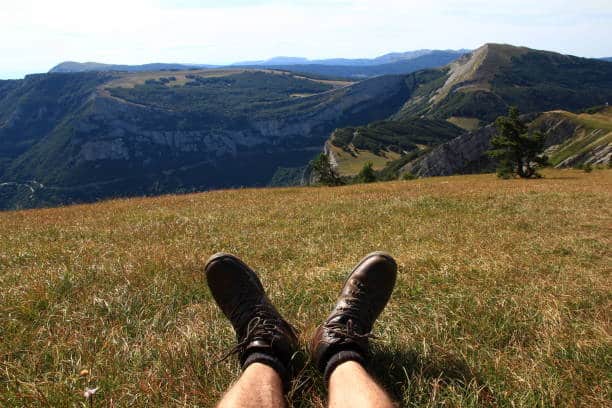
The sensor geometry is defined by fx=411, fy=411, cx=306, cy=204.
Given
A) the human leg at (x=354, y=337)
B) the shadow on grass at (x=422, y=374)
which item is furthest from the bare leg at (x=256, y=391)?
the shadow on grass at (x=422, y=374)

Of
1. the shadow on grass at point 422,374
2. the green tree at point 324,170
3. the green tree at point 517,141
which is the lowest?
the green tree at point 324,170

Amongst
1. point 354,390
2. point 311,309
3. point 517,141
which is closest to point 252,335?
point 354,390

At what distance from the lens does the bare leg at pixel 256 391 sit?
2.76m

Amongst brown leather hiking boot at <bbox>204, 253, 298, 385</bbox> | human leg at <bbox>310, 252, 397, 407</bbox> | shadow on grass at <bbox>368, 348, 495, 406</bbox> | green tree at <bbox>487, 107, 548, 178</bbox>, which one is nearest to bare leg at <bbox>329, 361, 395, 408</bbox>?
human leg at <bbox>310, 252, 397, 407</bbox>

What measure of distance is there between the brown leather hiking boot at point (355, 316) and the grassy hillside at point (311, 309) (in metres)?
0.21

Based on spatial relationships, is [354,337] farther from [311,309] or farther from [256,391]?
[311,309]

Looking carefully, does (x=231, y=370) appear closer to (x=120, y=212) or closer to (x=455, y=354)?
(x=455, y=354)

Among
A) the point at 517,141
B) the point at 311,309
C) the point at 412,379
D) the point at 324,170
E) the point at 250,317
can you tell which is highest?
the point at 250,317

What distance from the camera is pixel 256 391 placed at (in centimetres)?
292

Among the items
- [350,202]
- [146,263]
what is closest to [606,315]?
[146,263]

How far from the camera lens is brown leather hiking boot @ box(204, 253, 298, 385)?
354cm

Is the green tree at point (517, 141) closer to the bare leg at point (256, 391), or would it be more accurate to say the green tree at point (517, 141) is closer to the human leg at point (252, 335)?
the human leg at point (252, 335)

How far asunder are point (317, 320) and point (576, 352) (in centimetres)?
254

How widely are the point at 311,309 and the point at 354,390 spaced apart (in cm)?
225
